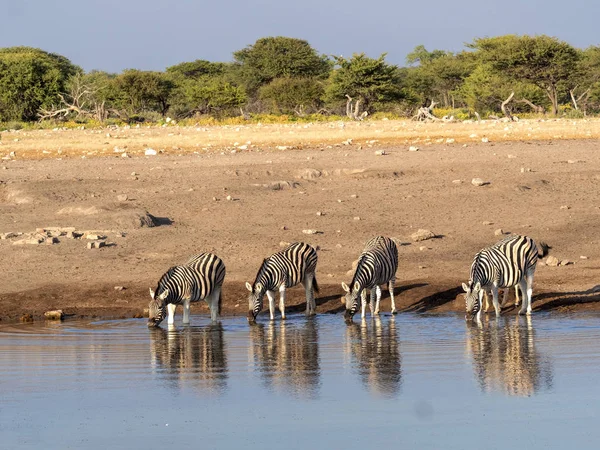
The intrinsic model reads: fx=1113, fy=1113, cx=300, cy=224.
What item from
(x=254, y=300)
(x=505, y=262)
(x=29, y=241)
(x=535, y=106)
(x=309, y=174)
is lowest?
(x=254, y=300)

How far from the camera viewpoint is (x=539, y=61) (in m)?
56.1

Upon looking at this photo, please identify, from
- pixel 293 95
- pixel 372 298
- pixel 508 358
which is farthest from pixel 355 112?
pixel 508 358

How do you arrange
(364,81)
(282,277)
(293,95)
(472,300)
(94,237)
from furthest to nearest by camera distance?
(293,95) → (364,81) → (94,237) → (282,277) → (472,300)

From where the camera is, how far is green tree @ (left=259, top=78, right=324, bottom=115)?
57719 millimetres

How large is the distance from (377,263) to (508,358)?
4188mm

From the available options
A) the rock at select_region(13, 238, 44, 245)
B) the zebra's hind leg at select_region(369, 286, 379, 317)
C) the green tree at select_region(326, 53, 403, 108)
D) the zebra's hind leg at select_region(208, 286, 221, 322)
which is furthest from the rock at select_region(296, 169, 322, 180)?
the green tree at select_region(326, 53, 403, 108)

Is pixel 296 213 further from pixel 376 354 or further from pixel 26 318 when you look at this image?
pixel 376 354

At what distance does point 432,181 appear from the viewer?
24.4m

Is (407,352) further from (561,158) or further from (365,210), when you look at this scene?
(561,158)

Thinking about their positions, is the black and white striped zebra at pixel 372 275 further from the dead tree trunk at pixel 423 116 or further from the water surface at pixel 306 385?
the dead tree trunk at pixel 423 116

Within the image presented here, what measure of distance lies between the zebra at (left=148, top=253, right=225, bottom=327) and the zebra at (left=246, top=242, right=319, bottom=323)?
52cm

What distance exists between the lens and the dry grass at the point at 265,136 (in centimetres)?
3061

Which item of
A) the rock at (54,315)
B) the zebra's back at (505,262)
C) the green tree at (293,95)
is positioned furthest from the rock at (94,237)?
the green tree at (293,95)

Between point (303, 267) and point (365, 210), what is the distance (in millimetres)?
6841
